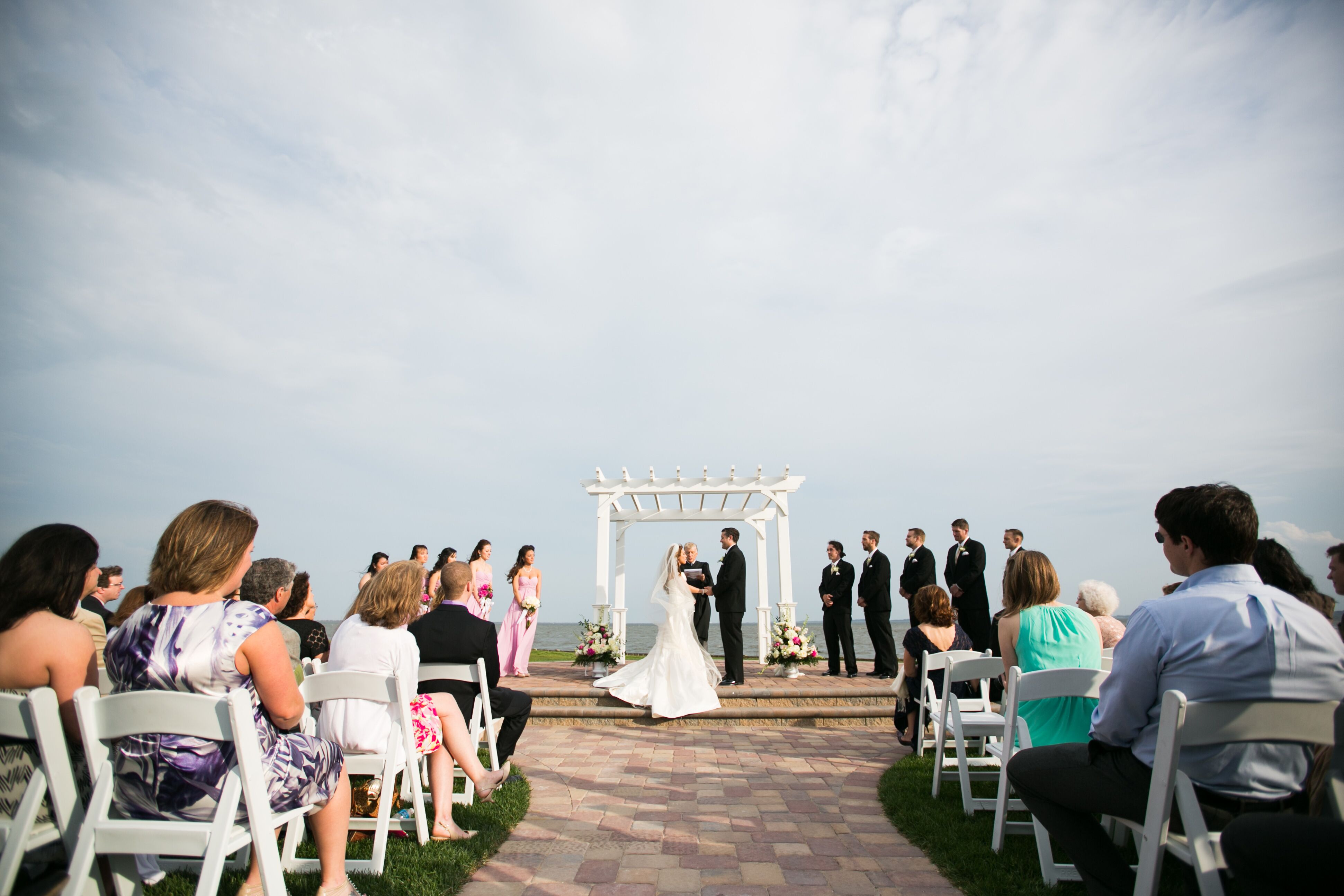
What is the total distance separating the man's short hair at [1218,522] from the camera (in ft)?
6.79

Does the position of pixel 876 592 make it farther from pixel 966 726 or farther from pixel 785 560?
pixel 966 726

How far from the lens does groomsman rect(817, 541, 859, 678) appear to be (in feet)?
32.2

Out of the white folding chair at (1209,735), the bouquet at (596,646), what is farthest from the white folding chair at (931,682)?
the bouquet at (596,646)

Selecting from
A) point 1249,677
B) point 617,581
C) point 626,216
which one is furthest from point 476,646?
point 626,216

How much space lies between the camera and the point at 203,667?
201 cm

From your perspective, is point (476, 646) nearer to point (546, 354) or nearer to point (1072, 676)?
point (1072, 676)

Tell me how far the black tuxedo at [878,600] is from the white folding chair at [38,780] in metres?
8.59

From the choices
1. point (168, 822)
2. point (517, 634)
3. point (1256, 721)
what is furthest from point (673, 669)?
point (1256, 721)

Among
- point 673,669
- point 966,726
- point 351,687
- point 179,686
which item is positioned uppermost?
point 179,686

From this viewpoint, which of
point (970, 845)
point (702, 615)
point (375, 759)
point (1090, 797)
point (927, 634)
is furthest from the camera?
point (702, 615)

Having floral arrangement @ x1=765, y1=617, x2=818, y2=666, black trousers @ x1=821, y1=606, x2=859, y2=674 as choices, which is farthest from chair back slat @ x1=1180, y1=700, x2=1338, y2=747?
black trousers @ x1=821, y1=606, x2=859, y2=674

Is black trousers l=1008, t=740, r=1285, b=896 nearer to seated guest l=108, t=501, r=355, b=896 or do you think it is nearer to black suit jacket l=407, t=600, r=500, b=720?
seated guest l=108, t=501, r=355, b=896

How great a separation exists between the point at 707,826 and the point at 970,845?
1493 mm

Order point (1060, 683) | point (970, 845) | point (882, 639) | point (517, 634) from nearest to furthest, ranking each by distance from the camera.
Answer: point (1060, 683)
point (970, 845)
point (882, 639)
point (517, 634)
